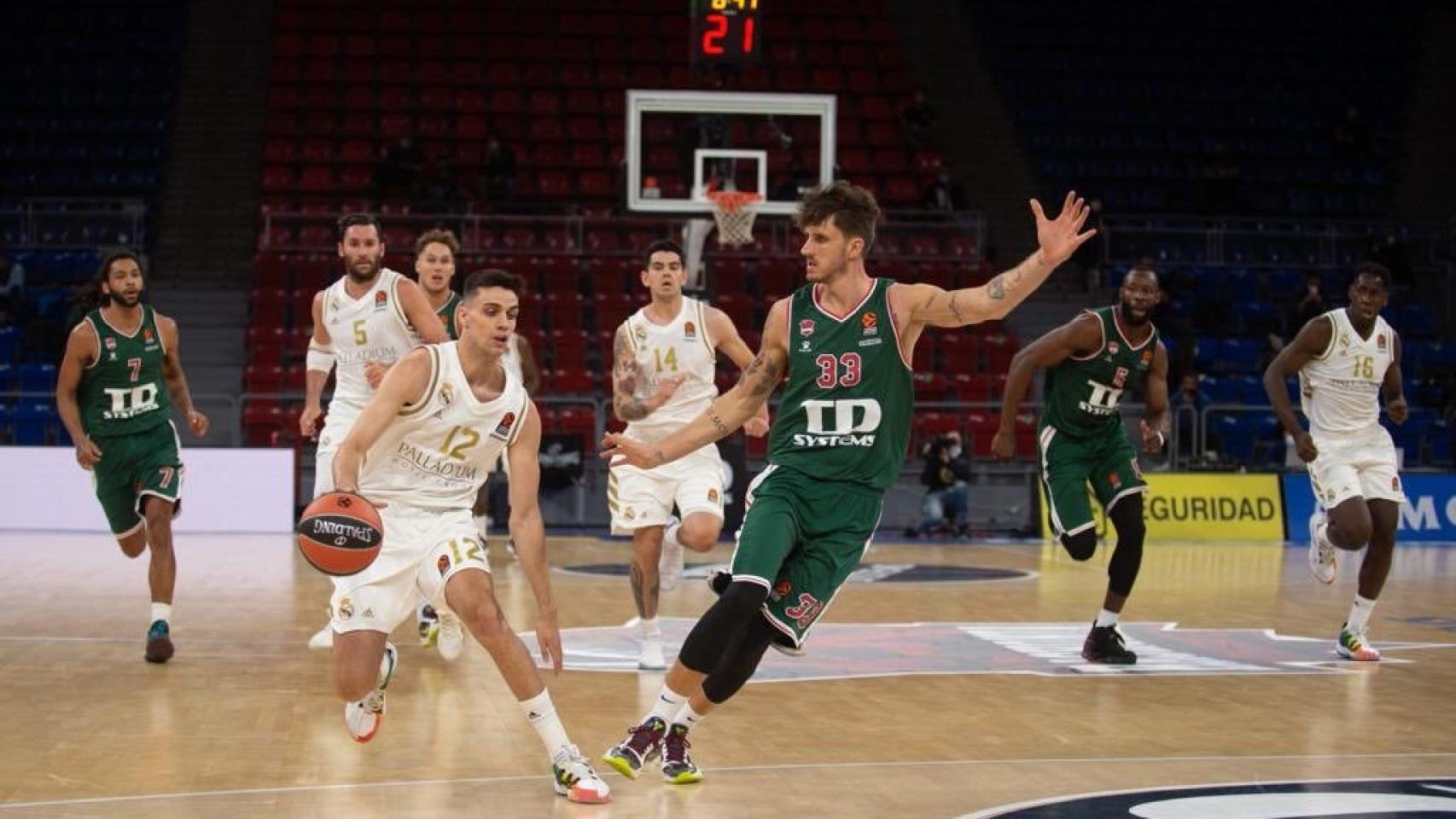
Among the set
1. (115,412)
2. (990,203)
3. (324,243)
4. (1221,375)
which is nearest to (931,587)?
(115,412)

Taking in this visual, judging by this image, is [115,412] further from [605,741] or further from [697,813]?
[697,813]

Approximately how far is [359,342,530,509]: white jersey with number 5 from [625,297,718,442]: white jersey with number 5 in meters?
3.07

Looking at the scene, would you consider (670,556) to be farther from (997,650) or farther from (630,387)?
(997,650)

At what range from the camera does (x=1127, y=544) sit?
974 centimetres

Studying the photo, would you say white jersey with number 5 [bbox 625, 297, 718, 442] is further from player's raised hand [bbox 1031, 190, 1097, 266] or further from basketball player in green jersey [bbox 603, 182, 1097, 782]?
player's raised hand [bbox 1031, 190, 1097, 266]

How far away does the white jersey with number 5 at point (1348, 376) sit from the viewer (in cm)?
1032

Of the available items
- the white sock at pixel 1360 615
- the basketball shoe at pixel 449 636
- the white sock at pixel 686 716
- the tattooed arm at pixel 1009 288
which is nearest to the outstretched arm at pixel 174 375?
the basketball shoe at pixel 449 636

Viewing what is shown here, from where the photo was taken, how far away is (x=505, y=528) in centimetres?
1989

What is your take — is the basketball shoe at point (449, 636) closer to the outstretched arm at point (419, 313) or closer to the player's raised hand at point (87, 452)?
the outstretched arm at point (419, 313)

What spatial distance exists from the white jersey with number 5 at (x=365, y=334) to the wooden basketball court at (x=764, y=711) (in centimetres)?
143

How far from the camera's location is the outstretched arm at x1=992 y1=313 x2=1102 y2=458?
31.9 ft

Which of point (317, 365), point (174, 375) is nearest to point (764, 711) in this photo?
point (317, 365)

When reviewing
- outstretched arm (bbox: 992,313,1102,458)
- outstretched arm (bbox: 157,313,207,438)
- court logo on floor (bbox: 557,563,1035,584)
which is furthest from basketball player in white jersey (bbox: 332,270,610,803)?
court logo on floor (bbox: 557,563,1035,584)

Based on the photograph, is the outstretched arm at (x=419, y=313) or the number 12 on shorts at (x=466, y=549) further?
the outstretched arm at (x=419, y=313)
